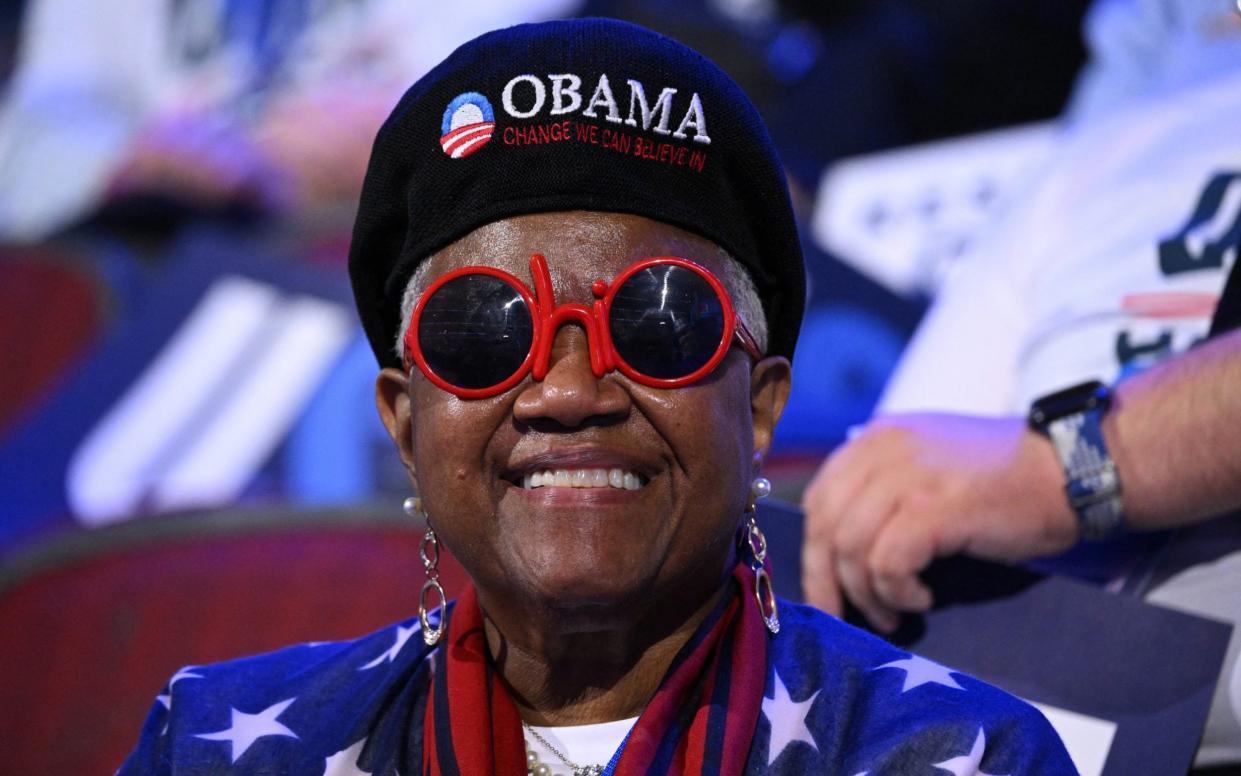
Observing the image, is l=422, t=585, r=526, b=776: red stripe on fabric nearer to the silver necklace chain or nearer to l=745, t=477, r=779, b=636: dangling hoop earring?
the silver necklace chain

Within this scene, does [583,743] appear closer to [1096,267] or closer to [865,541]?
[865,541]

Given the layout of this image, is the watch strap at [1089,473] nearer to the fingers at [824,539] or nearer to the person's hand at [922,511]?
the person's hand at [922,511]

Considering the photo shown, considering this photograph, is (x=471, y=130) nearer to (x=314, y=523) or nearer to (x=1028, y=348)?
(x=1028, y=348)

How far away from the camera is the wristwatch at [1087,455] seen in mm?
1655

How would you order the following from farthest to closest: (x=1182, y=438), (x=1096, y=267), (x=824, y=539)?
(x=1096, y=267), (x=824, y=539), (x=1182, y=438)

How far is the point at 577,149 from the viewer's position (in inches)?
52.1

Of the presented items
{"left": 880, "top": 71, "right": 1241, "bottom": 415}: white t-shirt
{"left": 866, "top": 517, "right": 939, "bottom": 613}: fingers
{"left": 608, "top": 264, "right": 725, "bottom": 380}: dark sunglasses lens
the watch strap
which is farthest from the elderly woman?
{"left": 880, "top": 71, "right": 1241, "bottom": 415}: white t-shirt

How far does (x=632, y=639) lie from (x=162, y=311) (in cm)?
324

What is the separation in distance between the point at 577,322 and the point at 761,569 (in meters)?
0.38

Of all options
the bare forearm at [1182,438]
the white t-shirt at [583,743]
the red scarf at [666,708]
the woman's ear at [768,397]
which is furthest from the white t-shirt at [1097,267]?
the white t-shirt at [583,743]

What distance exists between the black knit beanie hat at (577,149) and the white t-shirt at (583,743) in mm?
499

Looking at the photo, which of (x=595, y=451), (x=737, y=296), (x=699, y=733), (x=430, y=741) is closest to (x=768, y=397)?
(x=737, y=296)

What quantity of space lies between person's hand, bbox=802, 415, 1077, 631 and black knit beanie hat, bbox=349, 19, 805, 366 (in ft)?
1.29

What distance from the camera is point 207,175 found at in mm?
5285
